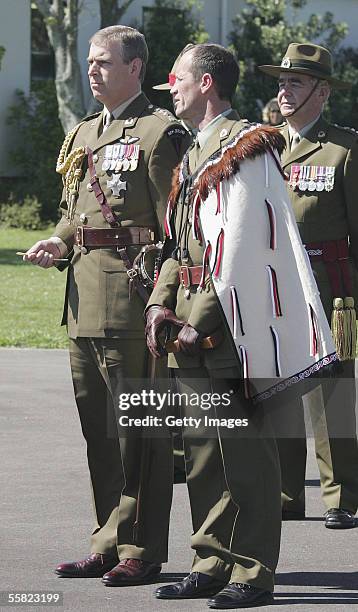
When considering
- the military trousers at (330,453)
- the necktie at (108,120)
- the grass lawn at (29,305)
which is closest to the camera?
the necktie at (108,120)

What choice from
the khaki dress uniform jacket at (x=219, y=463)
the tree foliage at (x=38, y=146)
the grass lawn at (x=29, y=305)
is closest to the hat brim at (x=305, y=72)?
the khaki dress uniform jacket at (x=219, y=463)

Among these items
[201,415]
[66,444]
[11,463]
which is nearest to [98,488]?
[201,415]

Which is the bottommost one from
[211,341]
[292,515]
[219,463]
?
[292,515]

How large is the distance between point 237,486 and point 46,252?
1.38 metres

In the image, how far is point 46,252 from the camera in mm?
6156

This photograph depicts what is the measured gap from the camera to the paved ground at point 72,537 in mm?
5766

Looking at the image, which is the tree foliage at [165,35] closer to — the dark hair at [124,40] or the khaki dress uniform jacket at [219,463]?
the dark hair at [124,40]

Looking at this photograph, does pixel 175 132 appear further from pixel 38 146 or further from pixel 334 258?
pixel 38 146

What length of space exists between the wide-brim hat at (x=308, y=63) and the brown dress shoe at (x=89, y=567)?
262 centimetres

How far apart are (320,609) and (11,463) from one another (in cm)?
353

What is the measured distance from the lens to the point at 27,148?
3662 centimetres

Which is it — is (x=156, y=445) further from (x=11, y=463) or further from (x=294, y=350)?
(x=11, y=463)

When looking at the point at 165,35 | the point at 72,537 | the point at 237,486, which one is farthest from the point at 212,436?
the point at 165,35

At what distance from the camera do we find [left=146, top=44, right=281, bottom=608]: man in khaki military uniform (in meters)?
5.48
